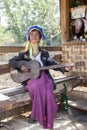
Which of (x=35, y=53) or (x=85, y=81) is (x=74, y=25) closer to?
(x=85, y=81)

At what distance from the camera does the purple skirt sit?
3.12 meters

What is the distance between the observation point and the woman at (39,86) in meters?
3.13

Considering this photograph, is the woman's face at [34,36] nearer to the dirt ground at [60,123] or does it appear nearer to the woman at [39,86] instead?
the woman at [39,86]

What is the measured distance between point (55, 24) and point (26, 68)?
17434 millimetres

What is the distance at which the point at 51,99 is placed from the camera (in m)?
3.19

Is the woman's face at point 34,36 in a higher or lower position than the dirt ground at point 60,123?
higher

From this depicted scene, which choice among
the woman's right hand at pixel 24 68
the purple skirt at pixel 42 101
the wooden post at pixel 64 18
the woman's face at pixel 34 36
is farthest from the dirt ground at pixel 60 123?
the wooden post at pixel 64 18

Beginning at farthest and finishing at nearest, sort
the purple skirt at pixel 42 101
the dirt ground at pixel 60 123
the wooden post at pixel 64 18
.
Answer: the wooden post at pixel 64 18 < the dirt ground at pixel 60 123 < the purple skirt at pixel 42 101

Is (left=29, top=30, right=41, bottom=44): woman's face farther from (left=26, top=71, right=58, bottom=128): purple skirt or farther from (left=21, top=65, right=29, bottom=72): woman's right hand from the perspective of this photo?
(left=26, top=71, right=58, bottom=128): purple skirt

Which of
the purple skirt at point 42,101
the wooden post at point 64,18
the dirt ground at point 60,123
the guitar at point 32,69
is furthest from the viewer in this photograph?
the wooden post at point 64,18

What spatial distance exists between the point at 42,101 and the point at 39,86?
0.19 metres

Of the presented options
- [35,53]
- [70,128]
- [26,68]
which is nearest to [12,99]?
[26,68]

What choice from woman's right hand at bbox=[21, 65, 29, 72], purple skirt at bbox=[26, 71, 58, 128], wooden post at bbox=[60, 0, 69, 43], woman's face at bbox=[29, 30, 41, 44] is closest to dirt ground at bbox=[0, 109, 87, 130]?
purple skirt at bbox=[26, 71, 58, 128]

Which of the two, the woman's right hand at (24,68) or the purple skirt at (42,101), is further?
the woman's right hand at (24,68)
